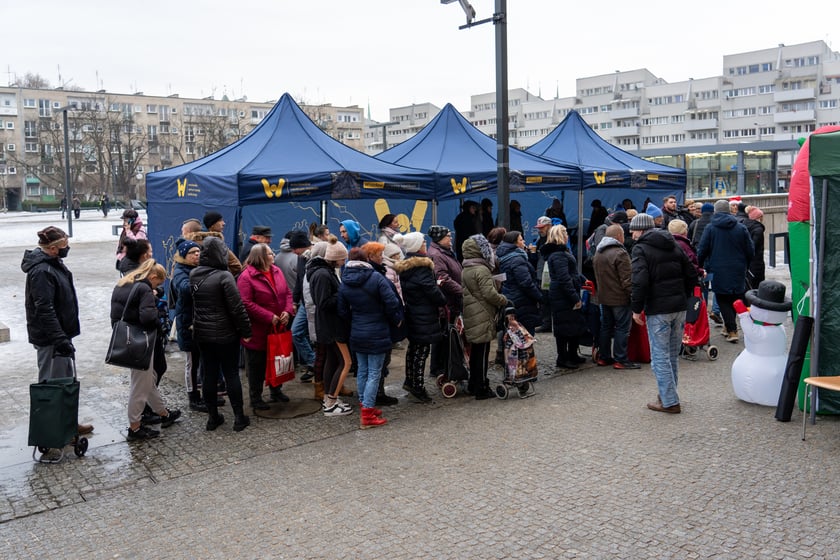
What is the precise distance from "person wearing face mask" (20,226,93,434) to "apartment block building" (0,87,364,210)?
6118 cm

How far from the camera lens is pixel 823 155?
593cm

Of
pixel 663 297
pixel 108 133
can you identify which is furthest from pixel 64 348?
pixel 108 133

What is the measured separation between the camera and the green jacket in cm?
701

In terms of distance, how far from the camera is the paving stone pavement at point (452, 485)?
168 inches

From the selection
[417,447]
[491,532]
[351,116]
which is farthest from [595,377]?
[351,116]

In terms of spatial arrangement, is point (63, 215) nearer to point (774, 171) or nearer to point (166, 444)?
point (774, 171)

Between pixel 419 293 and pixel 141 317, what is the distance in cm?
245

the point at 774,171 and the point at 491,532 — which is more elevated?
the point at 774,171

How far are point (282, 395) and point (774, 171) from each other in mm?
26289

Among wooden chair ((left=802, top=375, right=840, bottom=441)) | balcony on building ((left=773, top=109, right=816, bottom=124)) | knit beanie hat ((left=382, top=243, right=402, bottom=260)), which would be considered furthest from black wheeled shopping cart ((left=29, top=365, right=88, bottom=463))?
balcony on building ((left=773, top=109, right=816, bottom=124))

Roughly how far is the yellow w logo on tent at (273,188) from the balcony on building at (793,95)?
3528 inches

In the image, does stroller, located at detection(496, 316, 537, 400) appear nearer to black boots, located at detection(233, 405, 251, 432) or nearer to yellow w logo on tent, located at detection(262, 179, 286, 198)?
black boots, located at detection(233, 405, 251, 432)

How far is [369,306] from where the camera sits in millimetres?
6449

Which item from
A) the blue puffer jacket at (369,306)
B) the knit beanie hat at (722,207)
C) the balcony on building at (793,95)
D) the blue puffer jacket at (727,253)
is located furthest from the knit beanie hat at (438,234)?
the balcony on building at (793,95)
